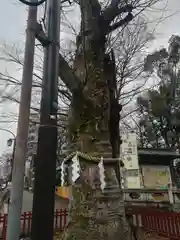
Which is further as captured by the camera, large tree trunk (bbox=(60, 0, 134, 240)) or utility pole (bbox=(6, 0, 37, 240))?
large tree trunk (bbox=(60, 0, 134, 240))

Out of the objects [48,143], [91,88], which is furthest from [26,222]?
[48,143]

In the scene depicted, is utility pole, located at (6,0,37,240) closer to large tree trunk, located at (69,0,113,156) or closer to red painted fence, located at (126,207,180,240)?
large tree trunk, located at (69,0,113,156)

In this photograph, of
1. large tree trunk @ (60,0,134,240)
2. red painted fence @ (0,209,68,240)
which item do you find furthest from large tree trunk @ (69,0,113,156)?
red painted fence @ (0,209,68,240)

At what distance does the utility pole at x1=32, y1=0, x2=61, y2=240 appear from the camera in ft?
6.81

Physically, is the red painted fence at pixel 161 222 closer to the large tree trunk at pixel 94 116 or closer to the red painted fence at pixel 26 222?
the red painted fence at pixel 26 222

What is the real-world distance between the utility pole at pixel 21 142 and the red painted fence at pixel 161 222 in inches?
250

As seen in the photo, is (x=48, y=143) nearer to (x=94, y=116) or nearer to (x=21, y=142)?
(x=21, y=142)

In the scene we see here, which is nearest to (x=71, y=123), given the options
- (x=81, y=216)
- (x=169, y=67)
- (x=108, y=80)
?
(x=108, y=80)

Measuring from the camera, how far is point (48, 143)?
2.25 meters

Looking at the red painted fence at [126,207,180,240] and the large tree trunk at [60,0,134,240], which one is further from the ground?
the large tree trunk at [60,0,134,240]

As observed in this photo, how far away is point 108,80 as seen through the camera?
5.97m

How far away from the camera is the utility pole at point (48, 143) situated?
81.7 inches

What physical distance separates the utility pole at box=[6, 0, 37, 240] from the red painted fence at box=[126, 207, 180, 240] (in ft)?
20.8

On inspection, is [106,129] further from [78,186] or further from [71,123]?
[78,186]
